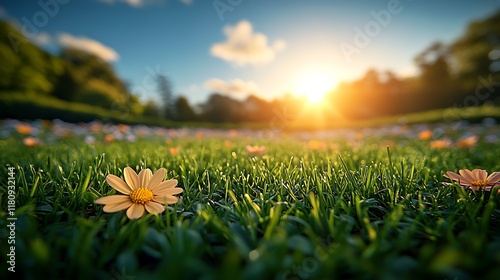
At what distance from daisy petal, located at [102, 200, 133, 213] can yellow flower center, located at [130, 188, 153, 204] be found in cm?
2

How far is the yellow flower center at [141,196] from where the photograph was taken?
2.95ft

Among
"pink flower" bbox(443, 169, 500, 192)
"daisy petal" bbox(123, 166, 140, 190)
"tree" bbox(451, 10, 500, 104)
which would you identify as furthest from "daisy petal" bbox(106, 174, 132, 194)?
"tree" bbox(451, 10, 500, 104)

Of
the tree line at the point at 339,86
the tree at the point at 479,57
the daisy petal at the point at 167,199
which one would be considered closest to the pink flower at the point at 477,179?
the daisy petal at the point at 167,199

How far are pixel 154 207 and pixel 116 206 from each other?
122 millimetres

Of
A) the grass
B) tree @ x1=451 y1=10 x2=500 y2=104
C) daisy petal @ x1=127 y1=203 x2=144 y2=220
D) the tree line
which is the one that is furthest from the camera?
tree @ x1=451 y1=10 x2=500 y2=104

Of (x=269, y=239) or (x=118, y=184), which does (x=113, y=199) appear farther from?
(x=269, y=239)

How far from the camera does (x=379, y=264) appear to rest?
59 centimetres

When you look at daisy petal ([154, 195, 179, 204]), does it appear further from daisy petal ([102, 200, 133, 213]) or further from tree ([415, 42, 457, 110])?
tree ([415, 42, 457, 110])

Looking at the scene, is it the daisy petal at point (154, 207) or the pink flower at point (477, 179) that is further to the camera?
the pink flower at point (477, 179)

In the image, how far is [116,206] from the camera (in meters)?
0.85

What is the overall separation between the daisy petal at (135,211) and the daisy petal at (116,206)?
19mm

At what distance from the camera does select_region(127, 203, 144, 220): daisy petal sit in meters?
0.80

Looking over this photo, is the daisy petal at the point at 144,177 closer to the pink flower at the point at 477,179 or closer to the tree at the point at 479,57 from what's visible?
the pink flower at the point at 477,179

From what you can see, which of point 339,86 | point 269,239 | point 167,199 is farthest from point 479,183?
point 339,86
